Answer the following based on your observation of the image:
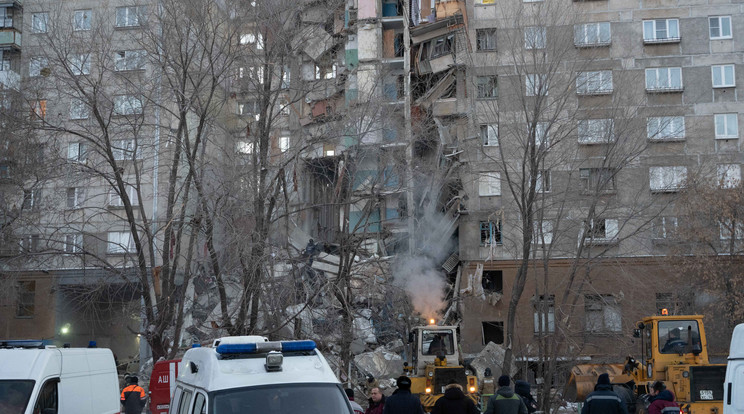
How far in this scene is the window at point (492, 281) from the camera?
3284cm

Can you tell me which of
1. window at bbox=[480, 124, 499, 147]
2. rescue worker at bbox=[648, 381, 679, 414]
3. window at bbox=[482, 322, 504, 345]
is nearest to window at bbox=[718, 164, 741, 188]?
window at bbox=[480, 124, 499, 147]

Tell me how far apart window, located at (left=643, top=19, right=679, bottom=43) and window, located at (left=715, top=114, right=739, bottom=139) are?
4.24 metres

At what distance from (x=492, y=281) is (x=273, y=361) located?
2707 centimetres

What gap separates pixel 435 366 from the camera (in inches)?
728

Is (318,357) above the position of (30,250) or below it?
below

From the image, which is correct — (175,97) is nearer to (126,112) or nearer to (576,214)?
(126,112)

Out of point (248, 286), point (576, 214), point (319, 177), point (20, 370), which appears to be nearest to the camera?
point (20, 370)

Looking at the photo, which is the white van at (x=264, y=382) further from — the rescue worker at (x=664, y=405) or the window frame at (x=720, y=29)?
the window frame at (x=720, y=29)

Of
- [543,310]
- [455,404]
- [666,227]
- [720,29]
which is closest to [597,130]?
[666,227]

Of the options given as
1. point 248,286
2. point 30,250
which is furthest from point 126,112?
point 248,286

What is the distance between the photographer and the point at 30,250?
17.5 meters

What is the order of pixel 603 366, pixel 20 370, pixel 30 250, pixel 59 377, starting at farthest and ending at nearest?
1. pixel 603 366
2. pixel 30 250
3. pixel 59 377
4. pixel 20 370

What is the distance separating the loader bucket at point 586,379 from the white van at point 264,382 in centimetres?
1258

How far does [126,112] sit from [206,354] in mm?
12535
